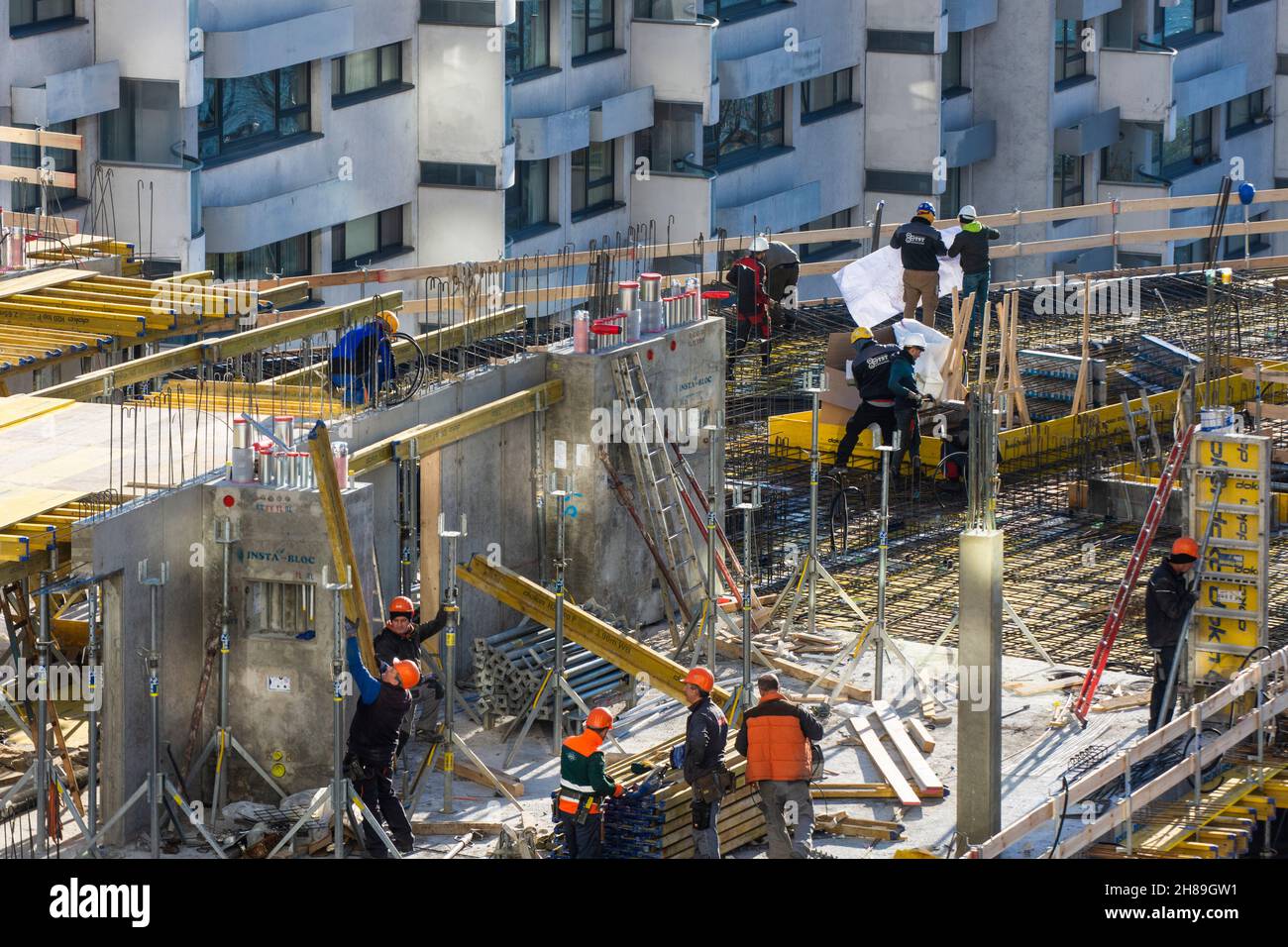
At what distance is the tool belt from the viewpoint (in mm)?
27953

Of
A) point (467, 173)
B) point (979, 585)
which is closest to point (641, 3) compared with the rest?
point (467, 173)

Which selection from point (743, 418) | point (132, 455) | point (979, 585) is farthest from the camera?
point (743, 418)

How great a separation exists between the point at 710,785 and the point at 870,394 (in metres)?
13.5

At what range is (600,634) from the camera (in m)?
32.5

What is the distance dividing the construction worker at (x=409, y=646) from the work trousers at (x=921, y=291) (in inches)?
682

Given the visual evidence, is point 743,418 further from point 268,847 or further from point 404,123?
point 268,847

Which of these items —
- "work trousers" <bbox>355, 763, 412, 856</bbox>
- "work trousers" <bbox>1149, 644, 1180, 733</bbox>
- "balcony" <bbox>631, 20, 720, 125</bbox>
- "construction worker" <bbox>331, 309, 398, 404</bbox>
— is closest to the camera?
"work trousers" <bbox>355, 763, 412, 856</bbox>

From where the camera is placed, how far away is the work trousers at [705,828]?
28.2 m

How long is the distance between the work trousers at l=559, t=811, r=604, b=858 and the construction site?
591 mm

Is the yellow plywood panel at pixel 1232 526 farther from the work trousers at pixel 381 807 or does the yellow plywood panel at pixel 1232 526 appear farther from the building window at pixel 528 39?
the building window at pixel 528 39

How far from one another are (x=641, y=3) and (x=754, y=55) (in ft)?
10.9

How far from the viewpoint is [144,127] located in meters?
50.8

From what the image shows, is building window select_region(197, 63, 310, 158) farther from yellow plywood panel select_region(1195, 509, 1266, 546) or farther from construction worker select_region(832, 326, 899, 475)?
yellow plywood panel select_region(1195, 509, 1266, 546)

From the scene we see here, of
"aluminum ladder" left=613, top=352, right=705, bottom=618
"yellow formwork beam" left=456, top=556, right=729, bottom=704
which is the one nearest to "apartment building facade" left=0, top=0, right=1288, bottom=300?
"aluminum ladder" left=613, top=352, right=705, bottom=618
